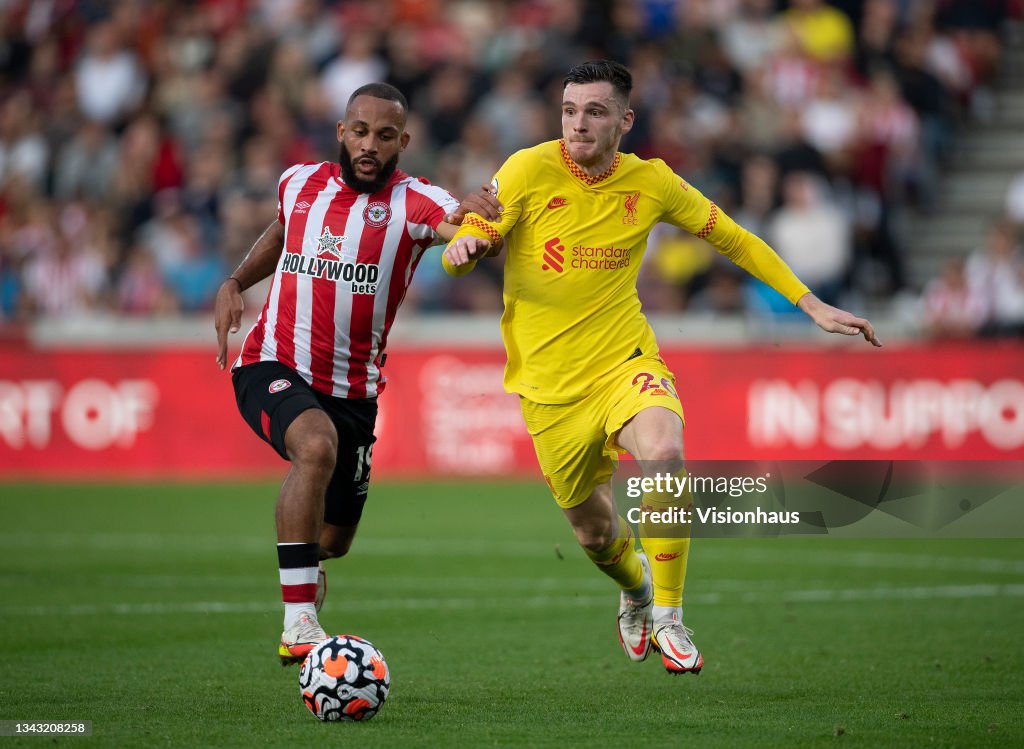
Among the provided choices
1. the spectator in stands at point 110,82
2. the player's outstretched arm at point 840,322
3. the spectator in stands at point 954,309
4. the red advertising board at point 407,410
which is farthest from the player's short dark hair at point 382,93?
the spectator in stands at point 110,82

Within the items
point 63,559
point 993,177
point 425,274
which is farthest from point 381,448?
point 993,177

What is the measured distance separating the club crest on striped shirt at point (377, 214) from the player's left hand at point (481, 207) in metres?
0.35

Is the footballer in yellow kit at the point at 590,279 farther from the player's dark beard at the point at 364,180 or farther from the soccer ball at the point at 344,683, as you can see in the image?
the soccer ball at the point at 344,683

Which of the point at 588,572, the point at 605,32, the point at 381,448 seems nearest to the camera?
the point at 588,572

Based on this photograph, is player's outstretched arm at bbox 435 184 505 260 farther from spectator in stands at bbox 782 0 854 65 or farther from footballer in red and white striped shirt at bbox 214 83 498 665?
spectator in stands at bbox 782 0 854 65

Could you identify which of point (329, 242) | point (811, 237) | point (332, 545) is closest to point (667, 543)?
point (332, 545)

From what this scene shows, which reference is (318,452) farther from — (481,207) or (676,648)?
(676,648)

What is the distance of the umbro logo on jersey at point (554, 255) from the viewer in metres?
7.45

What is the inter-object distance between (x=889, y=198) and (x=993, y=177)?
6.43 ft

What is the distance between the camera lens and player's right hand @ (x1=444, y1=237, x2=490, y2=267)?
678 centimetres

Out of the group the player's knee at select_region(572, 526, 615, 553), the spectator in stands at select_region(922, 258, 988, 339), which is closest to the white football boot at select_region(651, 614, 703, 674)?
the player's knee at select_region(572, 526, 615, 553)

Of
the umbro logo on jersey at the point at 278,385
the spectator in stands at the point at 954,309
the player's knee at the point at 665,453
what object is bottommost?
the player's knee at the point at 665,453

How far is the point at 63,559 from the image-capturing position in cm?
1188

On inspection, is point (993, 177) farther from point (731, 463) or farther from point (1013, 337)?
point (731, 463)
